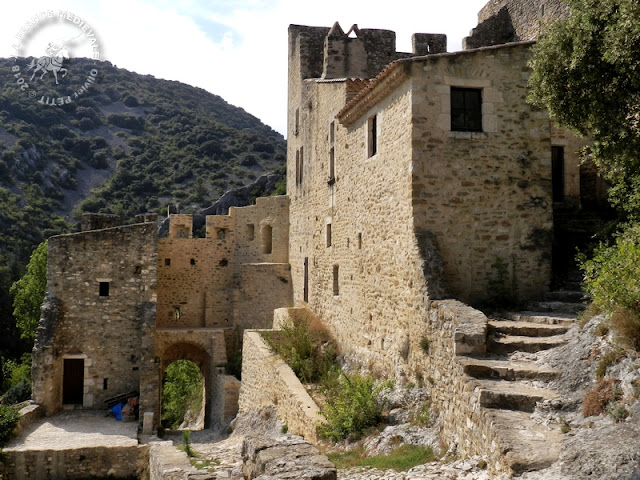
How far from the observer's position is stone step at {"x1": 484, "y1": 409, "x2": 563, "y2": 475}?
233 inches

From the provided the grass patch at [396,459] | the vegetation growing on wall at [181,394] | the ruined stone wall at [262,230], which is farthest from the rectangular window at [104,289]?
the grass patch at [396,459]

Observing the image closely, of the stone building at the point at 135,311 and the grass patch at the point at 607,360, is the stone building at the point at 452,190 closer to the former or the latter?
the grass patch at the point at 607,360

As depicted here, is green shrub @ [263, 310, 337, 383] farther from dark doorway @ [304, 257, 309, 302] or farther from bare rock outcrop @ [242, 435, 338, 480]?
bare rock outcrop @ [242, 435, 338, 480]

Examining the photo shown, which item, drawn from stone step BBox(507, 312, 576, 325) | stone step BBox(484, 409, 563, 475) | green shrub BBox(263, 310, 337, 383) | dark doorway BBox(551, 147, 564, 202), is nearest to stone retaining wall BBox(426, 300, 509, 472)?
stone step BBox(484, 409, 563, 475)

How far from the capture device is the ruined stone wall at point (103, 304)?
21094mm

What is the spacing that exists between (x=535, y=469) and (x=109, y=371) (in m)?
18.4

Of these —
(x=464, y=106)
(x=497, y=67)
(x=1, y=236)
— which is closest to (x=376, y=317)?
(x=464, y=106)

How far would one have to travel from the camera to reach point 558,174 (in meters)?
14.4

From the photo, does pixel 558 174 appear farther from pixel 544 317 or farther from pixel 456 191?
pixel 544 317

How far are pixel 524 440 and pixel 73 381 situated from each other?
18995 mm

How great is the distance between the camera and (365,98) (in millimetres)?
13273

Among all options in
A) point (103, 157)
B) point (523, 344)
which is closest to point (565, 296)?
point (523, 344)

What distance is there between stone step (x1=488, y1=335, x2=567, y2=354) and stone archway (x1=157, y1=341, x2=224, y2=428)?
14.0 meters

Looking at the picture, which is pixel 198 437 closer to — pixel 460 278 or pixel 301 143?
pixel 301 143
